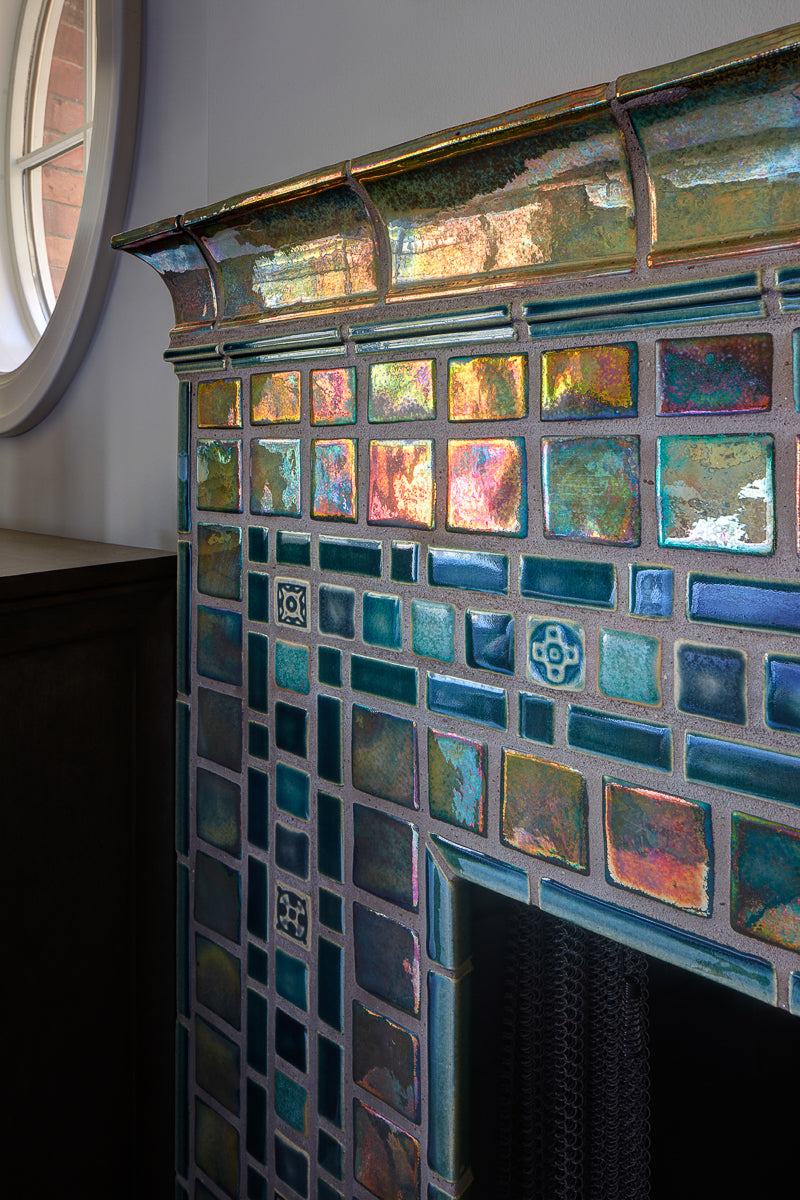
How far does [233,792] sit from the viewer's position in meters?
0.99

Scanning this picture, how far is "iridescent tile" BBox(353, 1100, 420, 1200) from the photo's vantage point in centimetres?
79

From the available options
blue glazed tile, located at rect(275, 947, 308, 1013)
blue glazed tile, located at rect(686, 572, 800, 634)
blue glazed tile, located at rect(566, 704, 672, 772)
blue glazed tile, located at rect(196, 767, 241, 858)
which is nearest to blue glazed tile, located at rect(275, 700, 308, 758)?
blue glazed tile, located at rect(196, 767, 241, 858)

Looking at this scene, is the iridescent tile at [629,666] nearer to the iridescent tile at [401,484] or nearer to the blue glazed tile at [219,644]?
the iridescent tile at [401,484]

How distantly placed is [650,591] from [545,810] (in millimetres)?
198

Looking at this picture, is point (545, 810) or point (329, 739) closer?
point (545, 810)

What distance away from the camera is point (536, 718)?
2.19 ft

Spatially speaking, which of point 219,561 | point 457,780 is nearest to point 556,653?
point 457,780

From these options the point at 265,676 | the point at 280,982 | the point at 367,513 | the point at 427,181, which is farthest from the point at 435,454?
the point at 280,982

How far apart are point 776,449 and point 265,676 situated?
0.58 metres

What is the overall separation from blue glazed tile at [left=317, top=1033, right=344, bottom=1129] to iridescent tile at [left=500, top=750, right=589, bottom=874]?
35 cm

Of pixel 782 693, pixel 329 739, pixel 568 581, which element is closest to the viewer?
pixel 782 693

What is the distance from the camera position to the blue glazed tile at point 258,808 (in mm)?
944

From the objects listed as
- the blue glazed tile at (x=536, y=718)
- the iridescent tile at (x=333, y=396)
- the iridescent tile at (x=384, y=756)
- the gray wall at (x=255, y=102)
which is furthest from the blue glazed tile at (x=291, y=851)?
the gray wall at (x=255, y=102)

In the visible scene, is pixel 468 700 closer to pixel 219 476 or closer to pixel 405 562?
pixel 405 562
